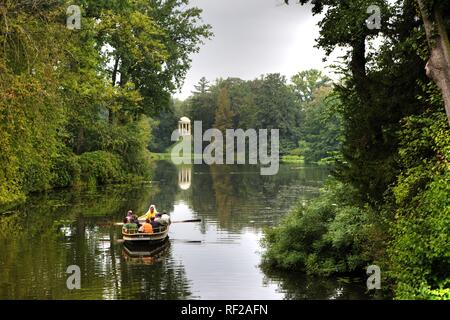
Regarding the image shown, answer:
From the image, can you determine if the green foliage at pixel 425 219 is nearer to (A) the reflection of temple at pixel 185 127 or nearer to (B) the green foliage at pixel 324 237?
(B) the green foliage at pixel 324 237

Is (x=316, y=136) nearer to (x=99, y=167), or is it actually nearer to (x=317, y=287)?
(x=99, y=167)

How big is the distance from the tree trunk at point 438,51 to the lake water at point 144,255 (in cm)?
540

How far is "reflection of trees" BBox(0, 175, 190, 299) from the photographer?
1521cm

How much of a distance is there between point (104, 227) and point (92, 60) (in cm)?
1197

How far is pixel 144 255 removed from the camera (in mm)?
20047

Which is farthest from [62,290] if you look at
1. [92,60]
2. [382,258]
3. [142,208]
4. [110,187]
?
[110,187]

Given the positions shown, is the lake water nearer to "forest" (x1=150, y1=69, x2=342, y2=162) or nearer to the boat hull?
the boat hull

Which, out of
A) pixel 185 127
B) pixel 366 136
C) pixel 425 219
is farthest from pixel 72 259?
pixel 185 127

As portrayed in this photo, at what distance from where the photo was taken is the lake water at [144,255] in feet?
50.1

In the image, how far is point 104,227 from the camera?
2558 cm

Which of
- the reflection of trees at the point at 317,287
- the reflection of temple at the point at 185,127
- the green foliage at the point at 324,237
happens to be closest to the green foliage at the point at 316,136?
the reflection of temple at the point at 185,127

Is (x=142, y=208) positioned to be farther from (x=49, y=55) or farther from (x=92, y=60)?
(x=49, y=55)

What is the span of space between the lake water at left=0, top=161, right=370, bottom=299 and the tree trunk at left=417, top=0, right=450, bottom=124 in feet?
17.7

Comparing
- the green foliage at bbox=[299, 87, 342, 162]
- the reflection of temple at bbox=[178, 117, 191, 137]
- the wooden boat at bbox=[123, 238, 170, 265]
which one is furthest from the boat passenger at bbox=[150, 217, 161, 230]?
the reflection of temple at bbox=[178, 117, 191, 137]
